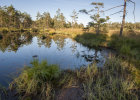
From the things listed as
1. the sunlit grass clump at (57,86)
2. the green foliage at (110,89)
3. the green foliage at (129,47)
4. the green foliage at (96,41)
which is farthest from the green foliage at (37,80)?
the green foliage at (96,41)

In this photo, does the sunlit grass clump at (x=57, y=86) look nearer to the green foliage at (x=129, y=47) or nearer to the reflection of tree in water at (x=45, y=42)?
the green foliage at (x=129, y=47)

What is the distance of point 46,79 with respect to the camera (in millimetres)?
3354

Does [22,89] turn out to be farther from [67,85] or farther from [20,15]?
[20,15]

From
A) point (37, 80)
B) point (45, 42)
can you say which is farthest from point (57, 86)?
point (45, 42)

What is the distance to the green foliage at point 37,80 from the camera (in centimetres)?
287

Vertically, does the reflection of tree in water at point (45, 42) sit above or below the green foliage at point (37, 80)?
above

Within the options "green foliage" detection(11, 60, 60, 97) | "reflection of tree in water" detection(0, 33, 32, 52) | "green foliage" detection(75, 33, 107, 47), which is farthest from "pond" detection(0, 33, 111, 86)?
"green foliage" detection(75, 33, 107, 47)

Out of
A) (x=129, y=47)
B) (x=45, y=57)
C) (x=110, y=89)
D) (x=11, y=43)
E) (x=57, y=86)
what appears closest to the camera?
(x=110, y=89)

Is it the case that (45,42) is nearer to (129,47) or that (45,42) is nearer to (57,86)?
(129,47)

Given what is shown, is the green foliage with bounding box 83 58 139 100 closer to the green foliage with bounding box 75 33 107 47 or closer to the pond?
the pond


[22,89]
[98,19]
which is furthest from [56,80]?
[98,19]

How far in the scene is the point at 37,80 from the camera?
9.84 feet

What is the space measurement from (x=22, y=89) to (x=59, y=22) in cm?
5493

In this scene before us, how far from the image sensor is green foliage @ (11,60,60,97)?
2.87m
